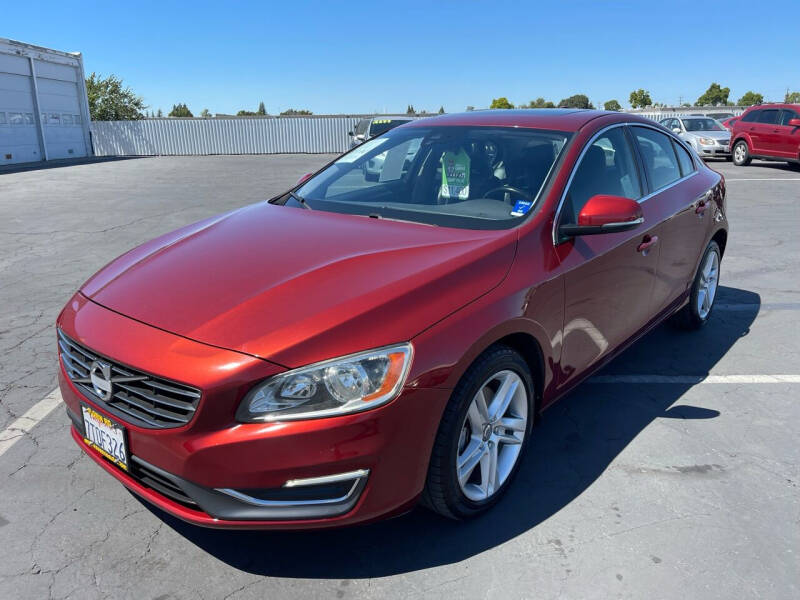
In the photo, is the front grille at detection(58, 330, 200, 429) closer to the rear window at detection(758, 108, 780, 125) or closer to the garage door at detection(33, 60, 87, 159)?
the rear window at detection(758, 108, 780, 125)

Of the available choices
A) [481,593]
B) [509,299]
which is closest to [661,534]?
[481,593]

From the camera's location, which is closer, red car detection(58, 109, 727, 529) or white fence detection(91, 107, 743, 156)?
red car detection(58, 109, 727, 529)

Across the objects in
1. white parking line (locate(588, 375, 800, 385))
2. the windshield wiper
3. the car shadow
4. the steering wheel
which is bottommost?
the car shadow

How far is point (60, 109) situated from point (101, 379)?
3355 centimetres

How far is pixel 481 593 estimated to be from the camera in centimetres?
228

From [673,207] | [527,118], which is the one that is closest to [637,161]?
[673,207]

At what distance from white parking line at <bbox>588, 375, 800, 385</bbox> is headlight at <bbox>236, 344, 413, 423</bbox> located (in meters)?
2.42

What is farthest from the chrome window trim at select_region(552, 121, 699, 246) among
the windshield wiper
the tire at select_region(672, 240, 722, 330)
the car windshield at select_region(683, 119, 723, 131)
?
the car windshield at select_region(683, 119, 723, 131)

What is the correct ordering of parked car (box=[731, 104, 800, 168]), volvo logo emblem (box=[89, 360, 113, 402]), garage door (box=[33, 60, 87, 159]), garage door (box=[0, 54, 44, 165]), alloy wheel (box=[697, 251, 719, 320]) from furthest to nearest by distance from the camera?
1. garage door (box=[33, 60, 87, 159])
2. garage door (box=[0, 54, 44, 165])
3. parked car (box=[731, 104, 800, 168])
4. alloy wheel (box=[697, 251, 719, 320])
5. volvo logo emblem (box=[89, 360, 113, 402])

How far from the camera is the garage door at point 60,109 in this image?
29.1 metres

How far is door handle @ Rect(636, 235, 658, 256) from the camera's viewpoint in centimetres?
360

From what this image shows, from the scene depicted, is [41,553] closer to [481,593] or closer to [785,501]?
[481,593]

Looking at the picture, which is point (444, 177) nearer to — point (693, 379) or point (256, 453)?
point (256, 453)

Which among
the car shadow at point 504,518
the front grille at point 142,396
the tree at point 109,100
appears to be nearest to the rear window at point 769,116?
the car shadow at point 504,518
